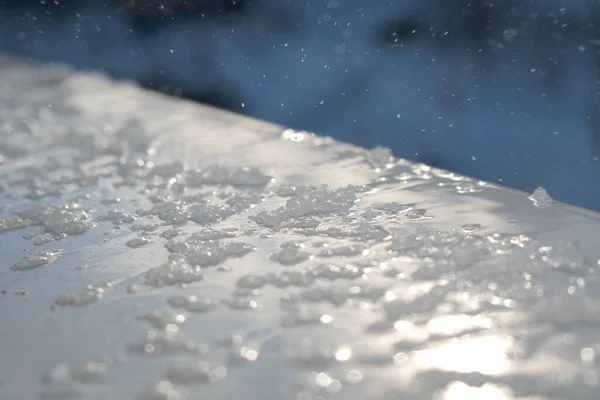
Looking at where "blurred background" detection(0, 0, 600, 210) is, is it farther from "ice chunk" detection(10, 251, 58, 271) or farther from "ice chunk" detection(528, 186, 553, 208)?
"ice chunk" detection(10, 251, 58, 271)

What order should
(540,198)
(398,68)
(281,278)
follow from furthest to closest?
(398,68), (540,198), (281,278)

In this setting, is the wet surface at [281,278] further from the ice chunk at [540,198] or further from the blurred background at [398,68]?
the blurred background at [398,68]

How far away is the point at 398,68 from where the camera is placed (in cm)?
137

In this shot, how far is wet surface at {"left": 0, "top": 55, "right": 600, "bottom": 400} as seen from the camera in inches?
21.7

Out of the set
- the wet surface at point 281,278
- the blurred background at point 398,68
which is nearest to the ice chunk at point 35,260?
the wet surface at point 281,278

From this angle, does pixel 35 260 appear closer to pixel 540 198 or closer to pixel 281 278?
pixel 281 278

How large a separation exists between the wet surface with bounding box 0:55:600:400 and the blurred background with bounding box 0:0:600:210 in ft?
0.65

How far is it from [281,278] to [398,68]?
2.60ft

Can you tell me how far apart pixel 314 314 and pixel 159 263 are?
23 centimetres

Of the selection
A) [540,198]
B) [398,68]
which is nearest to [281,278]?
[540,198]

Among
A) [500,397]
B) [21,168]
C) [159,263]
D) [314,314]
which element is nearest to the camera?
[500,397]

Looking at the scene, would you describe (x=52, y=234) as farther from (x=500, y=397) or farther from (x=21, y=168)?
(x=500, y=397)

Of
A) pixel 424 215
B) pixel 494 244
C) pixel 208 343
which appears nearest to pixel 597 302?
pixel 494 244

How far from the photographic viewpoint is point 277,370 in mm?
554
